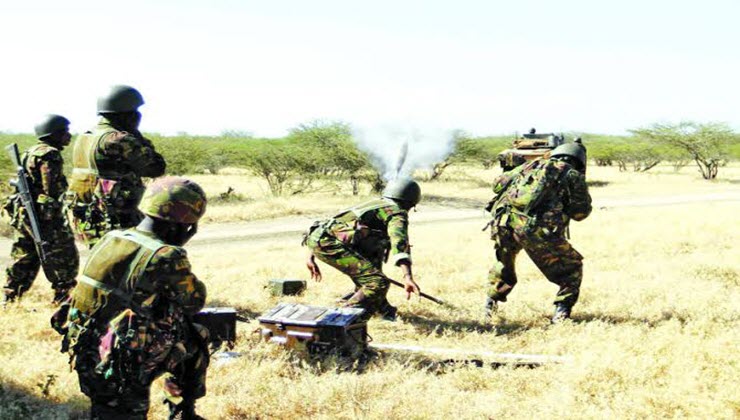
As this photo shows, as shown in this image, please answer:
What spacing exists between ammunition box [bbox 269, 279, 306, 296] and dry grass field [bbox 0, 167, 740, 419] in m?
0.12

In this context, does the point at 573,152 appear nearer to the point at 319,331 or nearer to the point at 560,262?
the point at 560,262

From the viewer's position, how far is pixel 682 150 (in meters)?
40.3

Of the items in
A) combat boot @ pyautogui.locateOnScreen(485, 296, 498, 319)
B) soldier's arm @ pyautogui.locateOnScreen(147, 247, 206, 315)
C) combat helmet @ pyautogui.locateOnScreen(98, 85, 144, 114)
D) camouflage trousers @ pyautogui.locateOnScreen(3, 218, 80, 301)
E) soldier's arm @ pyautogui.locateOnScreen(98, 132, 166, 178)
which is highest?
combat helmet @ pyautogui.locateOnScreen(98, 85, 144, 114)

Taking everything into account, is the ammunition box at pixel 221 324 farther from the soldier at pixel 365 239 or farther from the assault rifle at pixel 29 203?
the assault rifle at pixel 29 203

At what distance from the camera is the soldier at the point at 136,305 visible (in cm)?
349

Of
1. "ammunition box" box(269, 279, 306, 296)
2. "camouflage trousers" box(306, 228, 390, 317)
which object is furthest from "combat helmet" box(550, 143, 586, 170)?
"ammunition box" box(269, 279, 306, 296)

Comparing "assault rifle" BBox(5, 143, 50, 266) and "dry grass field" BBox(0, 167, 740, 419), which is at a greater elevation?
"assault rifle" BBox(5, 143, 50, 266)

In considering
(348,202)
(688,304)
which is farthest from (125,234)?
(348,202)

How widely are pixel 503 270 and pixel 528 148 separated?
168 centimetres

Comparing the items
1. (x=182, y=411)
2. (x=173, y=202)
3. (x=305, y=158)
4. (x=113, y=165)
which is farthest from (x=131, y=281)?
(x=305, y=158)

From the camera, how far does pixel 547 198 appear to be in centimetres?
669

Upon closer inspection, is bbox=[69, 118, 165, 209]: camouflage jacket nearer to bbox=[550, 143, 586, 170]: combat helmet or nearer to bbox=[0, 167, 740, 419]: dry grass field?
bbox=[0, 167, 740, 419]: dry grass field

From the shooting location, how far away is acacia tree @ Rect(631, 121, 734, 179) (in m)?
37.1

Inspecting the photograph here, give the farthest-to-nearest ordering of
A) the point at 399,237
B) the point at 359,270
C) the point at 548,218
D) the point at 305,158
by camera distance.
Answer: the point at 305,158 → the point at 548,218 → the point at 359,270 → the point at 399,237
